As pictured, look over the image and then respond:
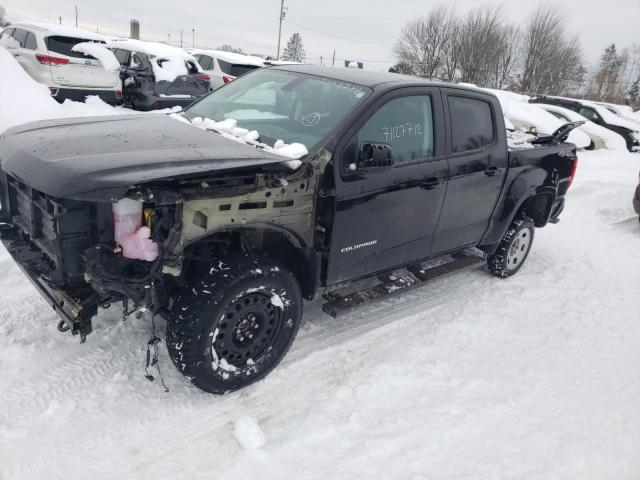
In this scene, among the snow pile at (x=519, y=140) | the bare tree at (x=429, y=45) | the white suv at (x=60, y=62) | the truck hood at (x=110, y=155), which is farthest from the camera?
the bare tree at (x=429, y=45)

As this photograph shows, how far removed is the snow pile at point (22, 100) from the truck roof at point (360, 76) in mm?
5525

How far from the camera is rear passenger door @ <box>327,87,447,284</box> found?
3336mm

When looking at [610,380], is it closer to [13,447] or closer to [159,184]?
[159,184]

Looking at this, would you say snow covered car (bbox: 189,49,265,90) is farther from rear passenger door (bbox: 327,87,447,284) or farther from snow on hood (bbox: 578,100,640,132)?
snow on hood (bbox: 578,100,640,132)

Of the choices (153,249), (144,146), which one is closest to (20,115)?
(144,146)

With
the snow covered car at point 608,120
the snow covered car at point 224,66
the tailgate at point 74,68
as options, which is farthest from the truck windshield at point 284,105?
the snow covered car at point 608,120

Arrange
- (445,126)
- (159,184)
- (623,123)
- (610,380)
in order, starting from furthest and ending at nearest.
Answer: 1. (623,123)
2. (445,126)
3. (610,380)
4. (159,184)

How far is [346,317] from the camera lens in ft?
13.9

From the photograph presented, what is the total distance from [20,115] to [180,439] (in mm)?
7079

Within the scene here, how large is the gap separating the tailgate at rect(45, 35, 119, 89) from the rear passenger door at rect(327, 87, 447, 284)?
827 cm

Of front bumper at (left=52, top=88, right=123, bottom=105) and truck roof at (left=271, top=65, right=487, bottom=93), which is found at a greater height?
truck roof at (left=271, top=65, right=487, bottom=93)

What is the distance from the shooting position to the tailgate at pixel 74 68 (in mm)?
9586

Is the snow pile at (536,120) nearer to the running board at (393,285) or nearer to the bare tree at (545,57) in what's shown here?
the running board at (393,285)

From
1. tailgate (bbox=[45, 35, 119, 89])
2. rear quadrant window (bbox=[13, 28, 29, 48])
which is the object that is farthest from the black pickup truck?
rear quadrant window (bbox=[13, 28, 29, 48])
